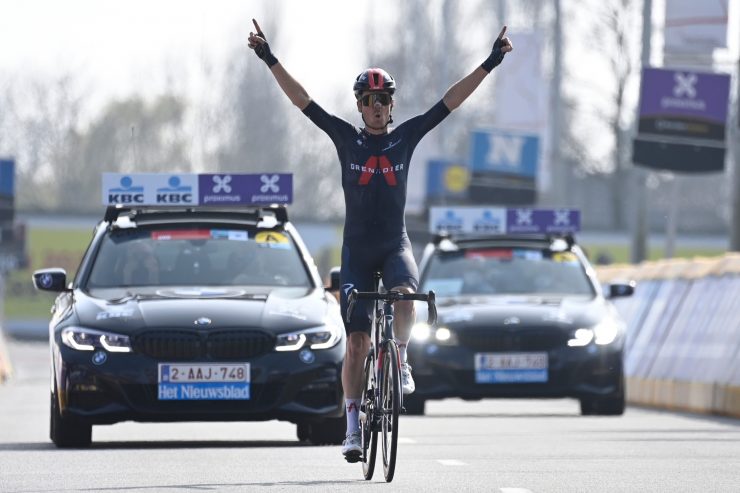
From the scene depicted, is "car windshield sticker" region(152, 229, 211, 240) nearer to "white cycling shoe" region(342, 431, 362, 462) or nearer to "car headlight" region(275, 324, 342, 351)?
"car headlight" region(275, 324, 342, 351)

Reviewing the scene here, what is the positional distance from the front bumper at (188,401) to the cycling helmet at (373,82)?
3.03 meters

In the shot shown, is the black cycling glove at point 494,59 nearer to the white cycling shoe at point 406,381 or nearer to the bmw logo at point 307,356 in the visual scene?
the white cycling shoe at point 406,381

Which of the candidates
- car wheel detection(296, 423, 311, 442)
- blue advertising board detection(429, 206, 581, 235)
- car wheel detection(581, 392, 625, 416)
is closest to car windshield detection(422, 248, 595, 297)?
blue advertising board detection(429, 206, 581, 235)

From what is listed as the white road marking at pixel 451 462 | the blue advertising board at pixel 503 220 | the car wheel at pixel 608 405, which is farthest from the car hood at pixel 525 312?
the white road marking at pixel 451 462

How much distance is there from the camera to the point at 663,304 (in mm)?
24328

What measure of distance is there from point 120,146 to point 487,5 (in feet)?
59.2

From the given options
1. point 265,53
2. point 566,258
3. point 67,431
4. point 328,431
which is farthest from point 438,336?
point 265,53

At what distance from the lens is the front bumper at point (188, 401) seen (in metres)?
14.8

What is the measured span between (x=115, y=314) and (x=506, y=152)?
89.5 feet

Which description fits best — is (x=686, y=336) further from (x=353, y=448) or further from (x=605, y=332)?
(x=353, y=448)

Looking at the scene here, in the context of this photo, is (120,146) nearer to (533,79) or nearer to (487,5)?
(487,5)

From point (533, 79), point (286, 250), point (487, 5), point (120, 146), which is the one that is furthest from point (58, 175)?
point (286, 250)

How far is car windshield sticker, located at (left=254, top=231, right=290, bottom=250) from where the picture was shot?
16.5 metres

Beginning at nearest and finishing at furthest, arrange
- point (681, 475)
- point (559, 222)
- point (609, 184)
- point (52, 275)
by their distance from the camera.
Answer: point (681, 475) < point (52, 275) < point (559, 222) < point (609, 184)
